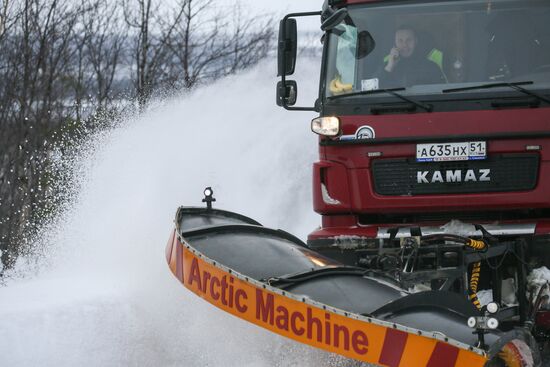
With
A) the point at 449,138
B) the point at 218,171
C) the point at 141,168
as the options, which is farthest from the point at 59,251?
the point at 449,138

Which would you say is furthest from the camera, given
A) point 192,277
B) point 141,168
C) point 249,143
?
point 249,143

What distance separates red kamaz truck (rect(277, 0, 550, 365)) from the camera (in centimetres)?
687

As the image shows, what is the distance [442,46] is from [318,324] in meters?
2.73

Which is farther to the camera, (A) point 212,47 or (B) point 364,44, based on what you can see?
(A) point 212,47

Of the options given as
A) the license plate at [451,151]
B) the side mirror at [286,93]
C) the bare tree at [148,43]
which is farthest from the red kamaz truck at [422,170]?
the bare tree at [148,43]

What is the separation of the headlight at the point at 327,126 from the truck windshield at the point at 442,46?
24 centimetres

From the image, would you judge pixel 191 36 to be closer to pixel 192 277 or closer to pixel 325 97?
pixel 325 97

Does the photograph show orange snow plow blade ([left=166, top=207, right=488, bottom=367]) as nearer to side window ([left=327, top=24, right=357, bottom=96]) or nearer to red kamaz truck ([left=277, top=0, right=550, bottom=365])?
red kamaz truck ([left=277, top=0, right=550, bottom=365])

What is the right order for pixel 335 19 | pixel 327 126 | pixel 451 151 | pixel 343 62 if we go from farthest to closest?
pixel 343 62, pixel 335 19, pixel 327 126, pixel 451 151

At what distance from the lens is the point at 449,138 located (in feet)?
23.0

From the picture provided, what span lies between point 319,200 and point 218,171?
518 cm

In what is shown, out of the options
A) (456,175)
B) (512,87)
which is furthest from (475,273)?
(512,87)

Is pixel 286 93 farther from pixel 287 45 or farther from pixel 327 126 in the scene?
pixel 327 126

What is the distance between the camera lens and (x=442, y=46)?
737cm
